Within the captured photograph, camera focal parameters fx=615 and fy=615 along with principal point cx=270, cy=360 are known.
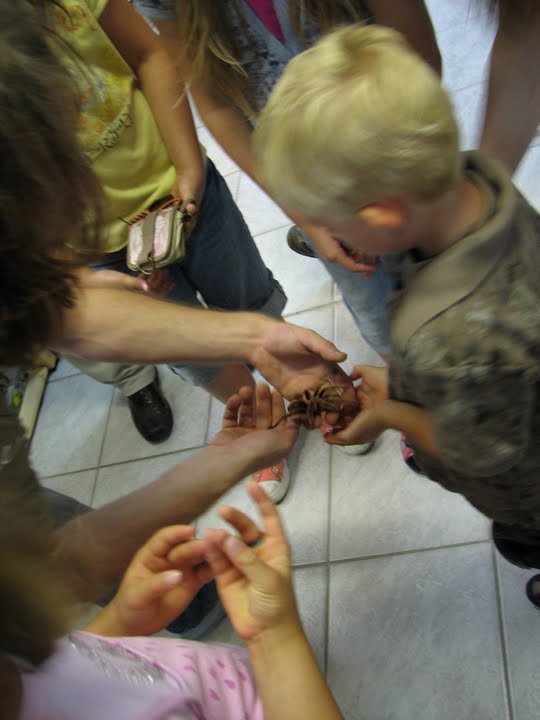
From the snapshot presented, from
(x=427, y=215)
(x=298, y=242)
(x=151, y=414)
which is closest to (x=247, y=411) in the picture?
(x=427, y=215)

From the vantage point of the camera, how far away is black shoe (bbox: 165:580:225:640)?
139cm

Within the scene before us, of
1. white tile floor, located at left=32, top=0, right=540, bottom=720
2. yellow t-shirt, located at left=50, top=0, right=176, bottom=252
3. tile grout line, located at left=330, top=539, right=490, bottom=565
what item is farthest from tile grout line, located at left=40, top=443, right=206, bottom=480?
yellow t-shirt, located at left=50, top=0, right=176, bottom=252

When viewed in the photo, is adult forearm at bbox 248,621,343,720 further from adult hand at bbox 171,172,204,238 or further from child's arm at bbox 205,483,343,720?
adult hand at bbox 171,172,204,238

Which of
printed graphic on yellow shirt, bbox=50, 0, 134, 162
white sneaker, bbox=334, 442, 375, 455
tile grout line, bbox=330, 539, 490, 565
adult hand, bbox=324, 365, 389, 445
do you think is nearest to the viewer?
adult hand, bbox=324, 365, 389, 445

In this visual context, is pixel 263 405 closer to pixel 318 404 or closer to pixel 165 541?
pixel 318 404

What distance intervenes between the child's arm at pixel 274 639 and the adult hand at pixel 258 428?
308 mm

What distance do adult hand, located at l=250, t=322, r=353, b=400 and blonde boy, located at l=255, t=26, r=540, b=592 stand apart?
0.30 m

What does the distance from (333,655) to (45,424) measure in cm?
133

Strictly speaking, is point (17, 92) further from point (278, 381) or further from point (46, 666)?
point (278, 381)

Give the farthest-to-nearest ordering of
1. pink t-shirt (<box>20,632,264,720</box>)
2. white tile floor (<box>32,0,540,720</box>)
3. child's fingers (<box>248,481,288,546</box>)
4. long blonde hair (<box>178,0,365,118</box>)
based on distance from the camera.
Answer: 1. white tile floor (<box>32,0,540,720</box>)
2. long blonde hair (<box>178,0,365,118</box>)
3. child's fingers (<box>248,481,288,546</box>)
4. pink t-shirt (<box>20,632,264,720</box>)

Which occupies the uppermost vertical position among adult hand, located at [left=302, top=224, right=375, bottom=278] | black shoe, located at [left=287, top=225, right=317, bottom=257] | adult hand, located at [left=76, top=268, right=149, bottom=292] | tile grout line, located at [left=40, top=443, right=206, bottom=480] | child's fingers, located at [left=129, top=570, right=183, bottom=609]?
adult hand, located at [left=76, top=268, right=149, bottom=292]

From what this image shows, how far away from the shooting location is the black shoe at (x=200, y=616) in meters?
1.39

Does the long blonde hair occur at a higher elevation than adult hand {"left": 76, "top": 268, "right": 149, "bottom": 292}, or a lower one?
higher

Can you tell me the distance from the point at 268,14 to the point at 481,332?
0.58m
